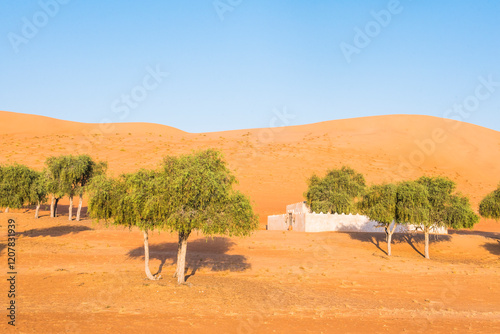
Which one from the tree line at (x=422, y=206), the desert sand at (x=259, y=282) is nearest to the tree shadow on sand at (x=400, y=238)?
the desert sand at (x=259, y=282)

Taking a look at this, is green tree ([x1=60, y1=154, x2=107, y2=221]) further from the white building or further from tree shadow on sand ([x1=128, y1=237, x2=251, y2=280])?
the white building

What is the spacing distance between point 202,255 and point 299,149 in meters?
65.7

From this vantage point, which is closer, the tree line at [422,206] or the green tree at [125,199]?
the green tree at [125,199]

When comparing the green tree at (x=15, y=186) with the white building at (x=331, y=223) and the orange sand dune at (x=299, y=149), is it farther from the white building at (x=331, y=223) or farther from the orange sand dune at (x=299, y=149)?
the white building at (x=331, y=223)

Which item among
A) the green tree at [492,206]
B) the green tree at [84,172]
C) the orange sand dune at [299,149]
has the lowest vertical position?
the green tree at [492,206]

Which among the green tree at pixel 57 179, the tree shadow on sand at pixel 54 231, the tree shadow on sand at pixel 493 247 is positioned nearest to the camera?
the tree shadow on sand at pixel 54 231

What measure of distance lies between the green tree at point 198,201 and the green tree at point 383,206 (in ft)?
55.8

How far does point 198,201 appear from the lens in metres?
17.6

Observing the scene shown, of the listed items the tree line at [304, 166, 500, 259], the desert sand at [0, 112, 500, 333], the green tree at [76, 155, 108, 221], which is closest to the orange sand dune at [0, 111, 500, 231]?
the desert sand at [0, 112, 500, 333]

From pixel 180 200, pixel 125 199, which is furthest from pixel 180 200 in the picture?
pixel 125 199

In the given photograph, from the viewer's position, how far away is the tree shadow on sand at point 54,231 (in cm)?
3325

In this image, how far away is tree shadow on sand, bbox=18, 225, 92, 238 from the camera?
109 ft

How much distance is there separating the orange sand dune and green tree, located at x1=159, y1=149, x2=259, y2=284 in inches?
1397

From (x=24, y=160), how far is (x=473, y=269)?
230ft
